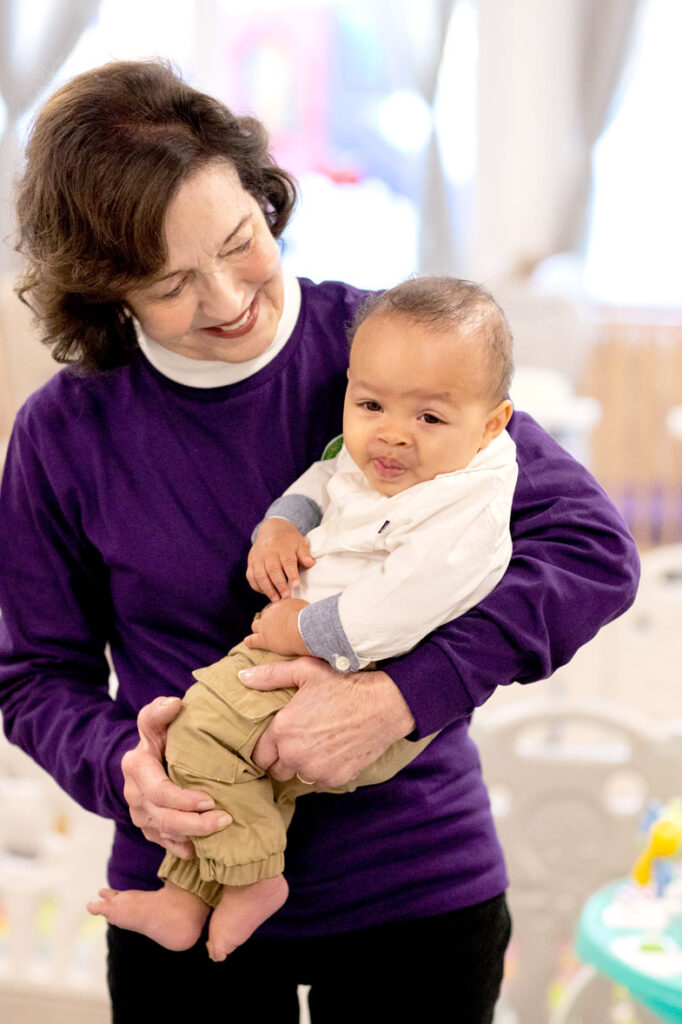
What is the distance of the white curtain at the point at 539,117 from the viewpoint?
556cm

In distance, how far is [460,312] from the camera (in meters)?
1.21

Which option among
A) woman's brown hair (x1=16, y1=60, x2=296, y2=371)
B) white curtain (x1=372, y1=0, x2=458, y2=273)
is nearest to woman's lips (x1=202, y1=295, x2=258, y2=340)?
woman's brown hair (x1=16, y1=60, x2=296, y2=371)

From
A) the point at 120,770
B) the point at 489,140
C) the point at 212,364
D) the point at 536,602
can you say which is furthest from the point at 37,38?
the point at 536,602

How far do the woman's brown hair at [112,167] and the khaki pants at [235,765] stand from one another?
1.40 feet

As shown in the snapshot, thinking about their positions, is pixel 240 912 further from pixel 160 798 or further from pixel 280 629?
pixel 280 629

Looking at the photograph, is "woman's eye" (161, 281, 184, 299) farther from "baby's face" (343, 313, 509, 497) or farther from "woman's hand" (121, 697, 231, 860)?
"woman's hand" (121, 697, 231, 860)

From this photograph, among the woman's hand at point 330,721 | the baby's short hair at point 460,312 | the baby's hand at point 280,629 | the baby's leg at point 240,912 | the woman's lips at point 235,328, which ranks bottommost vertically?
the baby's leg at point 240,912

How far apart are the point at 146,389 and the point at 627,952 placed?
44.0 inches

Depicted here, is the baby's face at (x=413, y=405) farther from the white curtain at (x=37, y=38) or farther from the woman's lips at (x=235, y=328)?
the white curtain at (x=37, y=38)

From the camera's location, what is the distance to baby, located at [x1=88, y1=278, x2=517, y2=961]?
3.81ft

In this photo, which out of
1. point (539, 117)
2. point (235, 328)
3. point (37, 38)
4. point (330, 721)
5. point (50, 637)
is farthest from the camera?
point (539, 117)

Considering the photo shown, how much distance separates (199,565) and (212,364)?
227 mm

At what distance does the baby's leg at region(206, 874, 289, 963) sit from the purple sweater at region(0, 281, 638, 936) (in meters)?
0.08

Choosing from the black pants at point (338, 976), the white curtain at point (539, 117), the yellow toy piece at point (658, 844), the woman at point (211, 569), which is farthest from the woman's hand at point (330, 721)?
the white curtain at point (539, 117)
